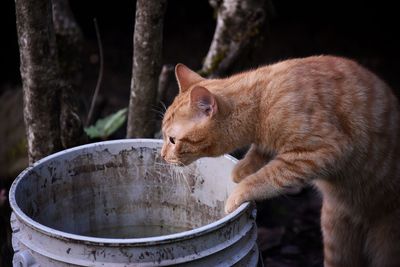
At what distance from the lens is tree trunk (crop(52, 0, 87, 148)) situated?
361cm

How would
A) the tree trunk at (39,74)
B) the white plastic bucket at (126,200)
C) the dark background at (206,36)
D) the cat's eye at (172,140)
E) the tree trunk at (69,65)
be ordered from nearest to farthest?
the white plastic bucket at (126,200) → the cat's eye at (172,140) → the tree trunk at (39,74) → the tree trunk at (69,65) → the dark background at (206,36)

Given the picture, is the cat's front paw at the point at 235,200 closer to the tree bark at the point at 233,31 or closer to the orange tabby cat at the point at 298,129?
the orange tabby cat at the point at 298,129

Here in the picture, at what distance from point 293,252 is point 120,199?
161cm

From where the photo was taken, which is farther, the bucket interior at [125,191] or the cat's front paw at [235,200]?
the bucket interior at [125,191]

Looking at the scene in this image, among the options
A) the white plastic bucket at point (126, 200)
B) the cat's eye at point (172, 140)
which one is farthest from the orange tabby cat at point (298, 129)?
the white plastic bucket at point (126, 200)

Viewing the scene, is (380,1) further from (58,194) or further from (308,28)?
(58,194)

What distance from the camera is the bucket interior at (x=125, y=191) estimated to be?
9.22 feet

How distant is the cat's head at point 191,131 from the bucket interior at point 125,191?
0.45 feet

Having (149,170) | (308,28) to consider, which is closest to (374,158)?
(149,170)

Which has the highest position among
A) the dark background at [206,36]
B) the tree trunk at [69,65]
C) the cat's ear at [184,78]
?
the cat's ear at [184,78]

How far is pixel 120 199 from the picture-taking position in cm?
307

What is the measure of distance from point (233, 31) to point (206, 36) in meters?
2.52

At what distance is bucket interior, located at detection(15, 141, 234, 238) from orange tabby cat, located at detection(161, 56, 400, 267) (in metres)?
0.18

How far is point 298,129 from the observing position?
104 inches
